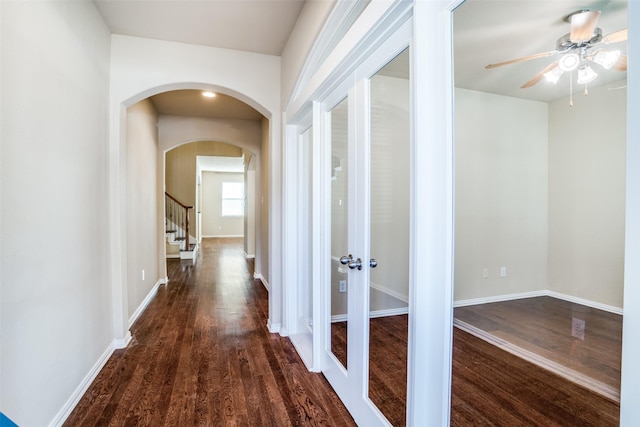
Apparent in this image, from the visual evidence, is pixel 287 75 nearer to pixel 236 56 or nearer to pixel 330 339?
pixel 236 56

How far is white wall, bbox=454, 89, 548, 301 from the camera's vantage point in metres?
1.09

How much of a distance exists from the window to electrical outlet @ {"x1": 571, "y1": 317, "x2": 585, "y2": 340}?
1271 centimetres

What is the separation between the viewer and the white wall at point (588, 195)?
70 centimetres

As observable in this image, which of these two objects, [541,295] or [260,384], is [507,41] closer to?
[541,295]

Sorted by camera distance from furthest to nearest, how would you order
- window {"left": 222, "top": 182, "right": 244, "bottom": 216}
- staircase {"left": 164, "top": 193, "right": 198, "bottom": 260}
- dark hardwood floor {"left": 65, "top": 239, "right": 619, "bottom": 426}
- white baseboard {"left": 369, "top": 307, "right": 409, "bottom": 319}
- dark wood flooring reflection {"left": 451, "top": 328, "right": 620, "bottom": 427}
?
window {"left": 222, "top": 182, "right": 244, "bottom": 216} < staircase {"left": 164, "top": 193, "right": 198, "bottom": 260} < white baseboard {"left": 369, "top": 307, "right": 409, "bottom": 319} < dark hardwood floor {"left": 65, "top": 239, "right": 619, "bottom": 426} < dark wood flooring reflection {"left": 451, "top": 328, "right": 620, "bottom": 427}

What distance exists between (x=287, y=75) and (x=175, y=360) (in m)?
2.64

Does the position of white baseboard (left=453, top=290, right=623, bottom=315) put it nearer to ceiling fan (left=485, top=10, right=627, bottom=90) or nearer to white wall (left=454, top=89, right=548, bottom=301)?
white wall (left=454, top=89, right=548, bottom=301)

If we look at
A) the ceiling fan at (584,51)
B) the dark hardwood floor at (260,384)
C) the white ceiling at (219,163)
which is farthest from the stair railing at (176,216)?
the ceiling fan at (584,51)

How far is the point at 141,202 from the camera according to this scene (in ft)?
12.8

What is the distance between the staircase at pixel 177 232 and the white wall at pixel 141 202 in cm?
284

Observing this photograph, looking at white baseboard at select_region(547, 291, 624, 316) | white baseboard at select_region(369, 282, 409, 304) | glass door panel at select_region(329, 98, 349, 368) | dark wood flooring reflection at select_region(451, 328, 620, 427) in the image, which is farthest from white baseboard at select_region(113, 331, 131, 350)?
white baseboard at select_region(547, 291, 624, 316)

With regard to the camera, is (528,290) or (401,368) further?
(401,368)

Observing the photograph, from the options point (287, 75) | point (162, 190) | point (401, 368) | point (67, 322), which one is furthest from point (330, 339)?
point (162, 190)

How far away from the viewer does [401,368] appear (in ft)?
4.77
